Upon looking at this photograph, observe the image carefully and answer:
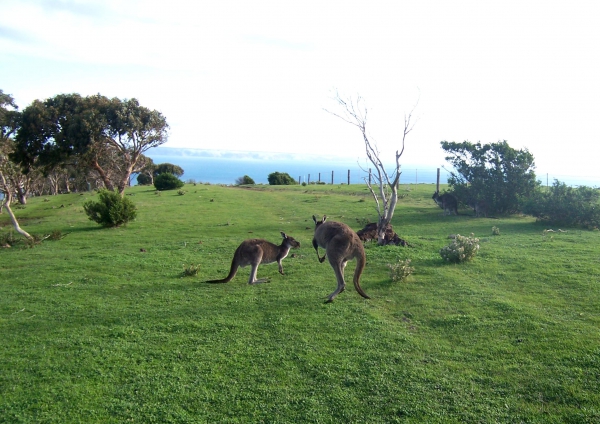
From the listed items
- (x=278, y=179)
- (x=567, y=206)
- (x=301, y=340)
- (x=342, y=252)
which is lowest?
(x=301, y=340)

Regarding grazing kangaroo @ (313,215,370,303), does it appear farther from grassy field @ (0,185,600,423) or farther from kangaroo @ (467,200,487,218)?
kangaroo @ (467,200,487,218)

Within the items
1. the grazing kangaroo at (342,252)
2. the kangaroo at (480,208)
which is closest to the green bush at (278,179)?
the kangaroo at (480,208)

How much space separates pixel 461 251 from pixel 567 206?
34.2 feet

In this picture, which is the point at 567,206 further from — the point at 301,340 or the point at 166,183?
the point at 166,183

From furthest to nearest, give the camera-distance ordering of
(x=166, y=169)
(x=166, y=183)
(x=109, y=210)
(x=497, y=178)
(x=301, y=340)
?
(x=166, y=169), (x=166, y=183), (x=497, y=178), (x=109, y=210), (x=301, y=340)

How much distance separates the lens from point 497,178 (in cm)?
2239

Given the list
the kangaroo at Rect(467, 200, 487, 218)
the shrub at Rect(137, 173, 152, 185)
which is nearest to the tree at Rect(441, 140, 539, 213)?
the kangaroo at Rect(467, 200, 487, 218)

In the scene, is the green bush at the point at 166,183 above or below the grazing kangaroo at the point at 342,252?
above

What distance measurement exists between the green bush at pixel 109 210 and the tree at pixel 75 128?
6.97 meters

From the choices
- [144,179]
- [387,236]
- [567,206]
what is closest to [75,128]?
[387,236]

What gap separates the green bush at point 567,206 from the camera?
700 inches

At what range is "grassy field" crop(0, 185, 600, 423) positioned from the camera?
16.0ft

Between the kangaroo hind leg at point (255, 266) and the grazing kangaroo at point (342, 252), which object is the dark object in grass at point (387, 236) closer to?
the kangaroo hind leg at point (255, 266)

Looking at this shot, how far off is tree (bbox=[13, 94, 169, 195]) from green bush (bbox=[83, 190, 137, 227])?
6973mm
